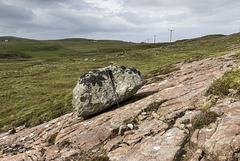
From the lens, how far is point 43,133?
13484mm

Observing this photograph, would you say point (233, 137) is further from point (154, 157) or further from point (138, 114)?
point (138, 114)

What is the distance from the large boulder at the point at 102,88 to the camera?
1277 centimetres

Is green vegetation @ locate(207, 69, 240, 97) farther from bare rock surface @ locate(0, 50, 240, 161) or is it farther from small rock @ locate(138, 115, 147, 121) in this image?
small rock @ locate(138, 115, 147, 121)

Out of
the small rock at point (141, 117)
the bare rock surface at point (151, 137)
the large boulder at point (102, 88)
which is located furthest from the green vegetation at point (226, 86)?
the large boulder at point (102, 88)

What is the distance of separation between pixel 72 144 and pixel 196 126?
25.6ft

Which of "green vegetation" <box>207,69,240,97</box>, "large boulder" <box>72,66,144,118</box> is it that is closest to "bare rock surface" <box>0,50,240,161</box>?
"green vegetation" <box>207,69,240,97</box>

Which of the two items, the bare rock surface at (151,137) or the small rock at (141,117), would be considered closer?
the bare rock surface at (151,137)

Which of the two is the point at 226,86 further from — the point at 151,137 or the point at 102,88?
the point at 102,88

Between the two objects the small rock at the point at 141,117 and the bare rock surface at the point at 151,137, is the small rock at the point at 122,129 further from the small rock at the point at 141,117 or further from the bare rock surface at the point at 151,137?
the small rock at the point at 141,117

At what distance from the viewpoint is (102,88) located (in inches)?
520

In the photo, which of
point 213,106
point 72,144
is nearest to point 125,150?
point 72,144

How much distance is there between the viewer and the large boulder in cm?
1277

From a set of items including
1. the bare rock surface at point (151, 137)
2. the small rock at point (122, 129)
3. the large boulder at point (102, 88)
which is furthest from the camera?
the large boulder at point (102, 88)

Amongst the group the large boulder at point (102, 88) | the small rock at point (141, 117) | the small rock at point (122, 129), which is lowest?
the small rock at point (122, 129)
